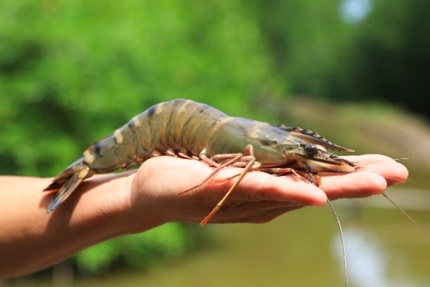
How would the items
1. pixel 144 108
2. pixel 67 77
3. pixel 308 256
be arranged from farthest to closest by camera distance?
pixel 308 256 → pixel 144 108 → pixel 67 77

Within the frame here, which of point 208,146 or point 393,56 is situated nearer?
point 208,146

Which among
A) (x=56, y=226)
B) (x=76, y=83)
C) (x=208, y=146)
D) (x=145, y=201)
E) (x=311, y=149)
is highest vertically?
(x=311, y=149)

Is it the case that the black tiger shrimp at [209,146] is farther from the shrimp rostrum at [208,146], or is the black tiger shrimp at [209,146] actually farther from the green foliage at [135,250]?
the green foliage at [135,250]

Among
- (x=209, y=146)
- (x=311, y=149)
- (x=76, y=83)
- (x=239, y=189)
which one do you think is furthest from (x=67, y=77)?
(x=239, y=189)

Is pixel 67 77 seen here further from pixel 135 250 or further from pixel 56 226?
pixel 56 226

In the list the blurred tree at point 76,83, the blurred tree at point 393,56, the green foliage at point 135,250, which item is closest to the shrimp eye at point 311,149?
the blurred tree at point 76,83

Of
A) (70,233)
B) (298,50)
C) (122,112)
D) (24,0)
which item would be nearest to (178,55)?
(122,112)
